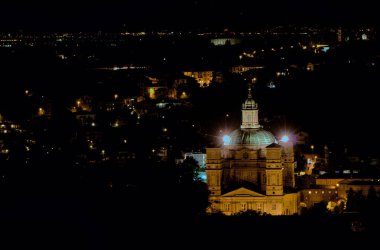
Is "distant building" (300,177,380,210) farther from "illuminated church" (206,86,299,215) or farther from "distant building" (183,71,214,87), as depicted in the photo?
"distant building" (183,71,214,87)

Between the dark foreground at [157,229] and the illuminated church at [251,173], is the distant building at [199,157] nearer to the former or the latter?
the illuminated church at [251,173]

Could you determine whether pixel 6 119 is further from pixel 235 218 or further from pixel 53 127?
pixel 235 218

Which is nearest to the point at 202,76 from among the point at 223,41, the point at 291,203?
the point at 291,203

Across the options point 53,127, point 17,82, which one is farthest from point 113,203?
point 17,82

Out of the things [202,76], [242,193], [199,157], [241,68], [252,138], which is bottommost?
[242,193]

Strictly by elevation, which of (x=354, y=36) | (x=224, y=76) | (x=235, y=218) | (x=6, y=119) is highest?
(x=354, y=36)

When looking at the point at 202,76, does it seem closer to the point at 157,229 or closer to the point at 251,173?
the point at 251,173

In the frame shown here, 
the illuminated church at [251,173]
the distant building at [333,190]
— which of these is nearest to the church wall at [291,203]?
the illuminated church at [251,173]
